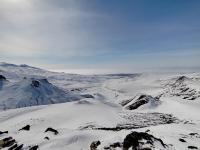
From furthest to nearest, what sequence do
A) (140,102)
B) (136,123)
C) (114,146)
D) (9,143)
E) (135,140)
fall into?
(140,102) → (136,123) → (9,143) → (114,146) → (135,140)

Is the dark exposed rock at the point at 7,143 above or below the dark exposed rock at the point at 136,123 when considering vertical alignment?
above

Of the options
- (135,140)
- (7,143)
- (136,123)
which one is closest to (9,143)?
(7,143)

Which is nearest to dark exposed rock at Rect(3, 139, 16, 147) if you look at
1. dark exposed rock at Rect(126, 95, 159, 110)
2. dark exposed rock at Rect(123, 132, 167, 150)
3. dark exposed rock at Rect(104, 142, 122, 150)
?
dark exposed rock at Rect(104, 142, 122, 150)

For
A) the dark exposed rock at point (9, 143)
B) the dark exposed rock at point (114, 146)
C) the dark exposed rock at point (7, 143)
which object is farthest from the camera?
the dark exposed rock at point (7, 143)

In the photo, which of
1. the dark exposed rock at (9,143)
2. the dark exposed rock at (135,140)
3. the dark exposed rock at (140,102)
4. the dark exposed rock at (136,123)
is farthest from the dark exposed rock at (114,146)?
the dark exposed rock at (140,102)

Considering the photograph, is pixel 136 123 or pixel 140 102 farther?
pixel 140 102

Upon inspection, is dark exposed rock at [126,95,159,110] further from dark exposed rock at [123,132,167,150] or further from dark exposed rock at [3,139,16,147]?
dark exposed rock at [123,132,167,150]

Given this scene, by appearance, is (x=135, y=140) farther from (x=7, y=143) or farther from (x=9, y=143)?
(x=7, y=143)

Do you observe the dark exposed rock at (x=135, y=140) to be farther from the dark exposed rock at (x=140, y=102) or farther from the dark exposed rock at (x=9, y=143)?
the dark exposed rock at (x=140, y=102)

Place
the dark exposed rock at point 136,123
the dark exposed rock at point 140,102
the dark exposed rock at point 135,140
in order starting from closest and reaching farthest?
1. the dark exposed rock at point 135,140
2. the dark exposed rock at point 136,123
3. the dark exposed rock at point 140,102

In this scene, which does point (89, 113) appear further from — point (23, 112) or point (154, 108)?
point (154, 108)

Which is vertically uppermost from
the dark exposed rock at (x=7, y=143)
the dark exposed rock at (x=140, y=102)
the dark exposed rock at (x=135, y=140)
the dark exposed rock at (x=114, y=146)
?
the dark exposed rock at (x=135, y=140)

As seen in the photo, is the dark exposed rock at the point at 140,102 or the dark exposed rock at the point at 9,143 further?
the dark exposed rock at the point at 140,102
